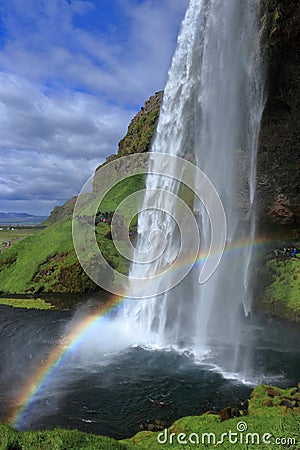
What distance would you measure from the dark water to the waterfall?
289 cm

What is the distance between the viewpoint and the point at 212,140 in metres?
27.5

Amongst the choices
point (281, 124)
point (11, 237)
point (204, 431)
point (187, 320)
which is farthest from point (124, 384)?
point (11, 237)

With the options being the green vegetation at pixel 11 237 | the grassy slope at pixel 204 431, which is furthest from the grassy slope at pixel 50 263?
the grassy slope at pixel 204 431

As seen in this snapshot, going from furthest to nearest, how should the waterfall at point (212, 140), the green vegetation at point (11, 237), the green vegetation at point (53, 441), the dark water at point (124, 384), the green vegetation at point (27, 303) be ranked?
the green vegetation at point (11, 237) < the green vegetation at point (27, 303) < the waterfall at point (212, 140) < the dark water at point (124, 384) < the green vegetation at point (53, 441)

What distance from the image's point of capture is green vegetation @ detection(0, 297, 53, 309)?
32.7 m

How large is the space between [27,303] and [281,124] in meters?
27.3

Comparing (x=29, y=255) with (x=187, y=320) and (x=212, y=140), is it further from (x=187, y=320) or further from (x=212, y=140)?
(x=212, y=140)

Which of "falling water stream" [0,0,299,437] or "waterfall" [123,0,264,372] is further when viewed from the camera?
"waterfall" [123,0,264,372]

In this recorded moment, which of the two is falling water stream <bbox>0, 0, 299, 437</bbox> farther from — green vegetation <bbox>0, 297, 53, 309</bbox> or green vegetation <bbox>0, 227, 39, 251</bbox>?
green vegetation <bbox>0, 227, 39, 251</bbox>

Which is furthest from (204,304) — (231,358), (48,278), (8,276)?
(8,276)

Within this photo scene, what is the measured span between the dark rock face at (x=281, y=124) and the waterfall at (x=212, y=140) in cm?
114

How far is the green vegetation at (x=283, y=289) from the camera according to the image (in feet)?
97.2

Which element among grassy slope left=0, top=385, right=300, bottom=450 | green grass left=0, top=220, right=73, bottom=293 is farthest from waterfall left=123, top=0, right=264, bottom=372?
green grass left=0, top=220, right=73, bottom=293

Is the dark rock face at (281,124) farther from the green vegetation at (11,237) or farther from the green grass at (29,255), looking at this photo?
the green vegetation at (11,237)
